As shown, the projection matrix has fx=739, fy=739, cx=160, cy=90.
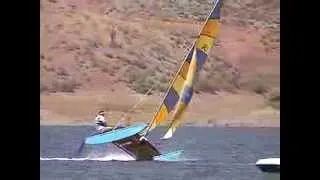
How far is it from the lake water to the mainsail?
2.3 inches

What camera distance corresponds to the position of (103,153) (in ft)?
9.82

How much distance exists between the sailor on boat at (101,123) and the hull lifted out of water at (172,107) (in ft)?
0.10

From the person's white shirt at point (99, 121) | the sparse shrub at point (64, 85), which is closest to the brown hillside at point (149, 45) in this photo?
the sparse shrub at point (64, 85)

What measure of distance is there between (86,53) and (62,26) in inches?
5.7

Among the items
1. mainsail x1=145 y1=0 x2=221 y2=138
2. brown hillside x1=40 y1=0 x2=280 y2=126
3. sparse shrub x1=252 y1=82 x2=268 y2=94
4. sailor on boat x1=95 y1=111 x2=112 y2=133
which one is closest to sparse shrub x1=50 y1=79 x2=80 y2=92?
brown hillside x1=40 y1=0 x2=280 y2=126

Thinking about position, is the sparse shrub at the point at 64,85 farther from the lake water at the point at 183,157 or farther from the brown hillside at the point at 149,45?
the lake water at the point at 183,157

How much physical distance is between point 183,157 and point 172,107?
21cm

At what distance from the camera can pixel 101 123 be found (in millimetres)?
2986

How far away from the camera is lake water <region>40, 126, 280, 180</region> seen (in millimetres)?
2918

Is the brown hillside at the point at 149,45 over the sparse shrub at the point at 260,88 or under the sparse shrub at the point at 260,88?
over

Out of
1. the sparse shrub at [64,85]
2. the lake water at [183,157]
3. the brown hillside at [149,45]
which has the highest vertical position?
the brown hillside at [149,45]

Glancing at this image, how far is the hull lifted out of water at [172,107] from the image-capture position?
9.80ft
